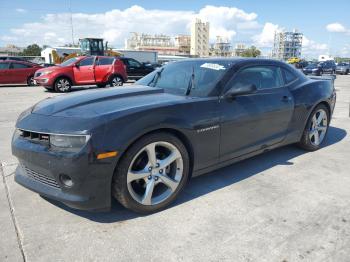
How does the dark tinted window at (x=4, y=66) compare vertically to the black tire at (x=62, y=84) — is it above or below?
above

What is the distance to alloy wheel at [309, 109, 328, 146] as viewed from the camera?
190 inches

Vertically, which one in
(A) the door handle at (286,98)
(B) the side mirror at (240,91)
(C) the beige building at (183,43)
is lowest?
(A) the door handle at (286,98)

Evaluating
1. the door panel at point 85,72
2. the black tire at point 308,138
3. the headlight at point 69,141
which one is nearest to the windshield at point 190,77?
the headlight at point 69,141

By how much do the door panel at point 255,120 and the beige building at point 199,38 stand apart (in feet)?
408

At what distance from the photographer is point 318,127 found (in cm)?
498

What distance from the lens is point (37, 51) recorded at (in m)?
95.8

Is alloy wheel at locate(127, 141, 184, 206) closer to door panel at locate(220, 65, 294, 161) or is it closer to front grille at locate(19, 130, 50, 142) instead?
door panel at locate(220, 65, 294, 161)

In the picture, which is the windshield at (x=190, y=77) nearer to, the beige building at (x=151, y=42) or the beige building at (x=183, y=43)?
the beige building at (x=151, y=42)

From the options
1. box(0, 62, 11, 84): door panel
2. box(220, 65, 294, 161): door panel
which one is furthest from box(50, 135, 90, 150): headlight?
box(0, 62, 11, 84): door panel

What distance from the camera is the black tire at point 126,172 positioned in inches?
104

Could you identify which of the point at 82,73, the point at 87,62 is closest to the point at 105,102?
the point at 82,73

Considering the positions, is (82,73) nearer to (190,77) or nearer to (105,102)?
(190,77)

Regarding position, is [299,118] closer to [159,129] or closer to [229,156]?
[229,156]

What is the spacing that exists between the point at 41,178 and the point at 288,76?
11.4ft
